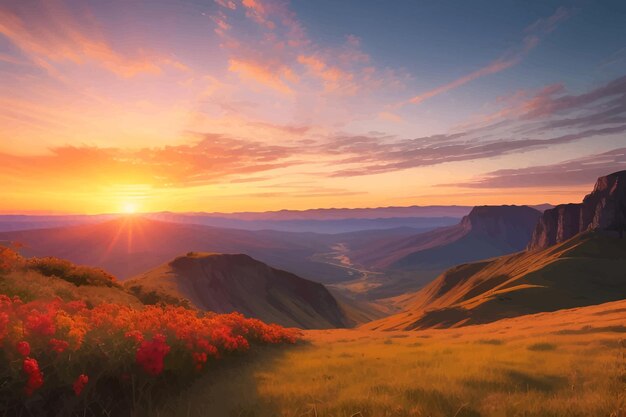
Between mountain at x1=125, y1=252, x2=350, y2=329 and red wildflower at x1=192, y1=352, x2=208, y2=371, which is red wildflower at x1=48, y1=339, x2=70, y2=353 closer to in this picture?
red wildflower at x1=192, y1=352, x2=208, y2=371

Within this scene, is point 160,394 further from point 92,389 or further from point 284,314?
point 284,314

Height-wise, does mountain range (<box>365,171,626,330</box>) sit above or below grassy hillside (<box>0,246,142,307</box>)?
below

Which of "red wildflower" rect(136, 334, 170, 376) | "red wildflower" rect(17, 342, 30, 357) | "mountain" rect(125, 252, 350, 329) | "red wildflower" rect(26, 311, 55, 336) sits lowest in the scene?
"mountain" rect(125, 252, 350, 329)

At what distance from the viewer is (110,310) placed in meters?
11.4

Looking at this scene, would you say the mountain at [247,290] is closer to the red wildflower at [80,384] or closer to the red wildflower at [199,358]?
the red wildflower at [199,358]

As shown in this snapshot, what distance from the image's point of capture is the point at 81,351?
25.6 ft

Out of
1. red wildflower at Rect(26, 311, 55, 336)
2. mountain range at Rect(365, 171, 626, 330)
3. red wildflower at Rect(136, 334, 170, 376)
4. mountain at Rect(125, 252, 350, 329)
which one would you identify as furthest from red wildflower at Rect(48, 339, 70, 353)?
mountain at Rect(125, 252, 350, 329)

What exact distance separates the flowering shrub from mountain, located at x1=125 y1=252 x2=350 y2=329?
85.2 m

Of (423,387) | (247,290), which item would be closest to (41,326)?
(423,387)

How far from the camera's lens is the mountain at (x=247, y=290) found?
351 ft

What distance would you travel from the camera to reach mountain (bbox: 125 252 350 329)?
107 meters

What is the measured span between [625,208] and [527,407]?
22247 centimetres

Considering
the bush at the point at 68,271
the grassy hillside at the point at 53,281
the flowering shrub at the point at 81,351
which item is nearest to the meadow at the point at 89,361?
the flowering shrub at the point at 81,351

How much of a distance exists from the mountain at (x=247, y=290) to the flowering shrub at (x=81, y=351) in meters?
85.2
